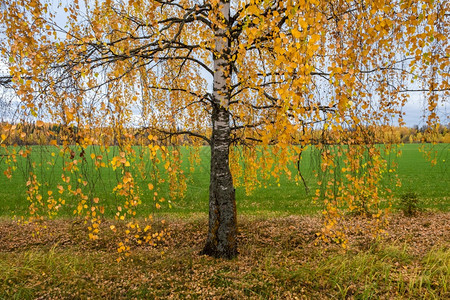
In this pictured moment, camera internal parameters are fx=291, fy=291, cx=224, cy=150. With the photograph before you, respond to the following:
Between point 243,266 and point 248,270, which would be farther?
point 243,266

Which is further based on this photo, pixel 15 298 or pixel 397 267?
pixel 397 267

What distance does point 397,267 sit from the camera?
480 centimetres

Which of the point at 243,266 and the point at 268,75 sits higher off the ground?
the point at 268,75

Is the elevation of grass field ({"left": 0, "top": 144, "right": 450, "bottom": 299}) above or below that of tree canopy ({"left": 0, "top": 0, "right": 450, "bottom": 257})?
below

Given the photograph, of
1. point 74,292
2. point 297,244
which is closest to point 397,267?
point 297,244

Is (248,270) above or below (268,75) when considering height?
below

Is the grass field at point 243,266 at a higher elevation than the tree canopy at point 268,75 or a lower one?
lower

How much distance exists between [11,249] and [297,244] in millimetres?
6229

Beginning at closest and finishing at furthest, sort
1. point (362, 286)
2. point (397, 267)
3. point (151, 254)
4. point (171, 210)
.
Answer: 1. point (362, 286)
2. point (397, 267)
3. point (151, 254)
4. point (171, 210)

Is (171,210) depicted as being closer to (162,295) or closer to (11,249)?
(11,249)

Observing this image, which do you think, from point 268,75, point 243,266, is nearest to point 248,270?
point 243,266

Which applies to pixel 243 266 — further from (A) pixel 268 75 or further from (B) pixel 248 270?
(A) pixel 268 75

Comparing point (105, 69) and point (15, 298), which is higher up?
point (105, 69)

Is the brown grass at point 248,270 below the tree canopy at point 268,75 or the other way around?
below
